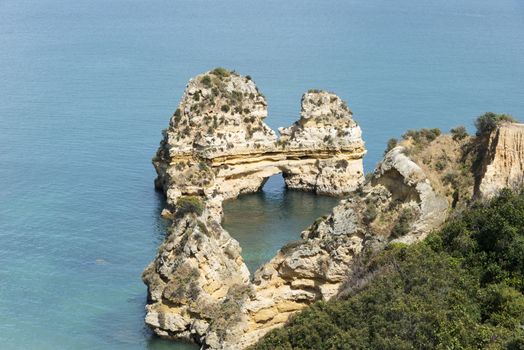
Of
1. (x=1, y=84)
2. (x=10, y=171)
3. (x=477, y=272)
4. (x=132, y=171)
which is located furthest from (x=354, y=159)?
(x=1, y=84)

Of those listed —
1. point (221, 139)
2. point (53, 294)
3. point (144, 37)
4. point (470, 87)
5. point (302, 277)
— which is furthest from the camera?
point (144, 37)

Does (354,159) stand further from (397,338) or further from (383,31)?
(383,31)

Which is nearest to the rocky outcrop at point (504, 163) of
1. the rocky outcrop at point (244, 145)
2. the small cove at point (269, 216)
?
the small cove at point (269, 216)

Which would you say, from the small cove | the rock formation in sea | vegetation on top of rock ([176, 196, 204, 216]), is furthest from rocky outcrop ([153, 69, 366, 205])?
vegetation on top of rock ([176, 196, 204, 216])

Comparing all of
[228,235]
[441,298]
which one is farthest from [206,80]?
[441,298]

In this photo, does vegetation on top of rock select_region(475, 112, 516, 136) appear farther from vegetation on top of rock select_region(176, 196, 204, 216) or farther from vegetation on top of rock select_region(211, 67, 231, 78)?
vegetation on top of rock select_region(211, 67, 231, 78)

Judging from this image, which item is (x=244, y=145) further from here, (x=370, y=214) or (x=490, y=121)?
(x=490, y=121)

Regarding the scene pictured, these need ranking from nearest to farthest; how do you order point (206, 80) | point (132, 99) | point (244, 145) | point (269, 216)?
1. point (269, 216)
2. point (206, 80)
3. point (244, 145)
4. point (132, 99)
